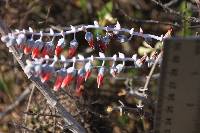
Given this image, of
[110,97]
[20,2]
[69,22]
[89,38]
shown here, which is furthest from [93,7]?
[89,38]

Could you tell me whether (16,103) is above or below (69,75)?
below

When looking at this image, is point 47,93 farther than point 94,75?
No

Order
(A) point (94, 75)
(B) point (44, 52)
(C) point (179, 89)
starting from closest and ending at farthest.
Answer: (C) point (179, 89)
(B) point (44, 52)
(A) point (94, 75)

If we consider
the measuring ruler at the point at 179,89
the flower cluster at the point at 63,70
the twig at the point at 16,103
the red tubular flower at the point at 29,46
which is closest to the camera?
the measuring ruler at the point at 179,89

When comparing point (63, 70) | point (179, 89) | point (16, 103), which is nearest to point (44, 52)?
point (63, 70)

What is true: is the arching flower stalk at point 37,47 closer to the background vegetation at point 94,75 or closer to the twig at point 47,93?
the twig at point 47,93

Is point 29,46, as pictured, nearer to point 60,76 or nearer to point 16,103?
point 60,76

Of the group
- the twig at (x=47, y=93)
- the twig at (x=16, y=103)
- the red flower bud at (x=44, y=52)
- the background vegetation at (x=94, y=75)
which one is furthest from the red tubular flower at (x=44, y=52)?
the twig at (x=16, y=103)

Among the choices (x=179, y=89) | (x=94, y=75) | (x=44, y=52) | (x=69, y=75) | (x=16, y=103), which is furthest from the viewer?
(x=94, y=75)
